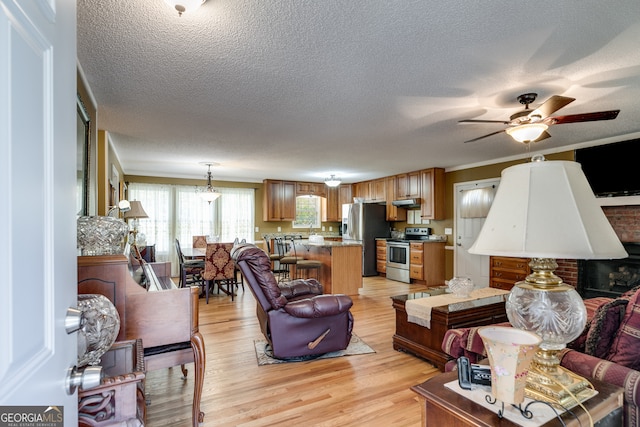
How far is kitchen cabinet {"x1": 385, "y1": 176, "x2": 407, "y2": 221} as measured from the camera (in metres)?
7.45

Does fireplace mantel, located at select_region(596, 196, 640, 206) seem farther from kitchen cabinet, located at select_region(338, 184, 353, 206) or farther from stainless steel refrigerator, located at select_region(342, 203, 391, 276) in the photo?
kitchen cabinet, located at select_region(338, 184, 353, 206)

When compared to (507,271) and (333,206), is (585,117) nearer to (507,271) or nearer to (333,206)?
(507,271)

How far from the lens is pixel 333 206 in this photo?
8.95 meters

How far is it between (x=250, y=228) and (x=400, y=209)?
3789 mm

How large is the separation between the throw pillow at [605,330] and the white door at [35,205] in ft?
6.67

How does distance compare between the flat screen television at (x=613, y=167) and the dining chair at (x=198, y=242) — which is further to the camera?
the dining chair at (x=198, y=242)

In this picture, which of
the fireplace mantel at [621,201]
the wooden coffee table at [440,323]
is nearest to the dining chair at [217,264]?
the wooden coffee table at [440,323]

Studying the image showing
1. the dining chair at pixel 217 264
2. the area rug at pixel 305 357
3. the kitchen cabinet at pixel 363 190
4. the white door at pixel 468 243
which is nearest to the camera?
the area rug at pixel 305 357

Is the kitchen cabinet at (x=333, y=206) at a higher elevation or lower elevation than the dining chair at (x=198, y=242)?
higher

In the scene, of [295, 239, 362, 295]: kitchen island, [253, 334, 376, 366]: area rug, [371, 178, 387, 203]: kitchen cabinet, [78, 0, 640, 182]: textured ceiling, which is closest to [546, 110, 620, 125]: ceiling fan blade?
[78, 0, 640, 182]: textured ceiling

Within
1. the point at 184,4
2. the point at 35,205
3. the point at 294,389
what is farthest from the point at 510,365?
the point at 184,4

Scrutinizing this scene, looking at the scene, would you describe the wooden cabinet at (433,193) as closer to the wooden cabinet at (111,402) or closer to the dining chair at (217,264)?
the dining chair at (217,264)

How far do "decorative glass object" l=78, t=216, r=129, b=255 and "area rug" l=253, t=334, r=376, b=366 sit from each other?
1824mm

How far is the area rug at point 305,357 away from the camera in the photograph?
2902mm
